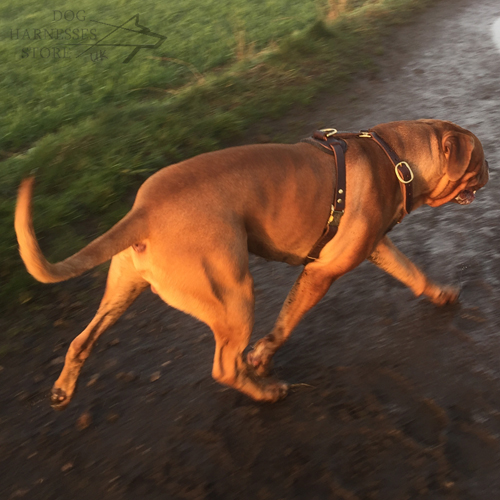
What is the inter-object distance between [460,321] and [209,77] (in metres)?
6.00

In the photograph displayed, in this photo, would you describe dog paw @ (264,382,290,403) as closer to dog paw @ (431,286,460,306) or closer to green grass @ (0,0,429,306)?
dog paw @ (431,286,460,306)

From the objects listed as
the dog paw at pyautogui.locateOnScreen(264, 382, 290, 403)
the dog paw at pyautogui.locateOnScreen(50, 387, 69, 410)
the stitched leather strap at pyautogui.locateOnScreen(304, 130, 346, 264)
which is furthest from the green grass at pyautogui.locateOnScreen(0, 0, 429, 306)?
the stitched leather strap at pyautogui.locateOnScreen(304, 130, 346, 264)

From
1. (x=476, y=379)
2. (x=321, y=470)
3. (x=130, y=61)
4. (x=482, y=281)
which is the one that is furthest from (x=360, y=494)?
(x=130, y=61)

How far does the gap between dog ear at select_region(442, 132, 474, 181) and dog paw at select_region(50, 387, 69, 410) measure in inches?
102

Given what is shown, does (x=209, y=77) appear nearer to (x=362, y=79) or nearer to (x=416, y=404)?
(x=362, y=79)

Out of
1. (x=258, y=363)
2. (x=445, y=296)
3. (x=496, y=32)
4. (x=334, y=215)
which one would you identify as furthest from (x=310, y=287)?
(x=496, y=32)

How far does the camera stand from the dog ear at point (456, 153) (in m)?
3.52

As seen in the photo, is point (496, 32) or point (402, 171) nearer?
point (402, 171)

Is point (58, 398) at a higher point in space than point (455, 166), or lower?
lower

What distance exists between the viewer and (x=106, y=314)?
3.24 meters

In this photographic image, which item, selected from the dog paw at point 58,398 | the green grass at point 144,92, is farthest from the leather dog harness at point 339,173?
the green grass at point 144,92

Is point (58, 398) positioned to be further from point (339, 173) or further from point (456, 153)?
point (456, 153)

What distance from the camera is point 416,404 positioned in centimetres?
321

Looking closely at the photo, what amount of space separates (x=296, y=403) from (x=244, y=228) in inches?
43.0
